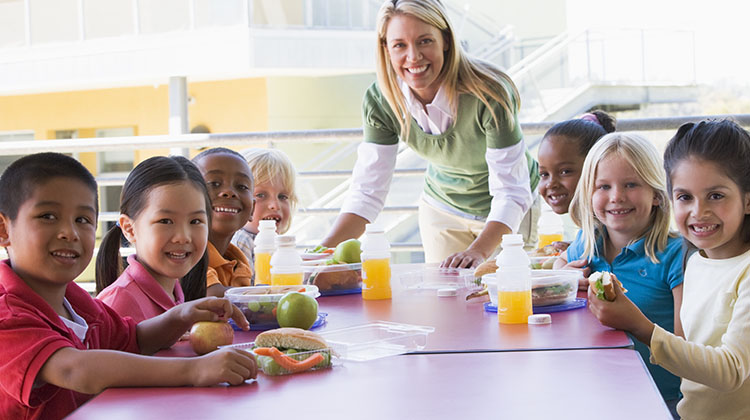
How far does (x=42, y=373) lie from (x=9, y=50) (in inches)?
427

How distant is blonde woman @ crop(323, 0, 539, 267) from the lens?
8.90 ft

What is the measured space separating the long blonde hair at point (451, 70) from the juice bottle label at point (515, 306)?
119 centimetres

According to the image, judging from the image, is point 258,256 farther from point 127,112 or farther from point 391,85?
point 127,112

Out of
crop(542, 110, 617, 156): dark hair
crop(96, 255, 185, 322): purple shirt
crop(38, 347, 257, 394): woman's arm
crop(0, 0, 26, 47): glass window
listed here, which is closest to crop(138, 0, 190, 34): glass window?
crop(0, 0, 26, 47): glass window

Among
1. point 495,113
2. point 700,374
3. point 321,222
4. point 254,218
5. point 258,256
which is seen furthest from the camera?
point 321,222

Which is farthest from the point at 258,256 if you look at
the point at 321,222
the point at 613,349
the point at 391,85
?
the point at 321,222

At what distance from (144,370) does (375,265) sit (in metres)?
0.89

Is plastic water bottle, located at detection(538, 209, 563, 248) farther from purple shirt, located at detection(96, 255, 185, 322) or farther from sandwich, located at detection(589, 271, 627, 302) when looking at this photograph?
purple shirt, located at detection(96, 255, 185, 322)

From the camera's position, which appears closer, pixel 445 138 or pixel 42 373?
pixel 42 373

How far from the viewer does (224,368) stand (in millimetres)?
1191

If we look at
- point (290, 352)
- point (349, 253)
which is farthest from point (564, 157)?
point (290, 352)

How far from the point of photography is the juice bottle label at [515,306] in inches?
64.7

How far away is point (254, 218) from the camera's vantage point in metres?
3.04

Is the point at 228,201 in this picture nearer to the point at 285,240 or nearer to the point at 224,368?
the point at 285,240
